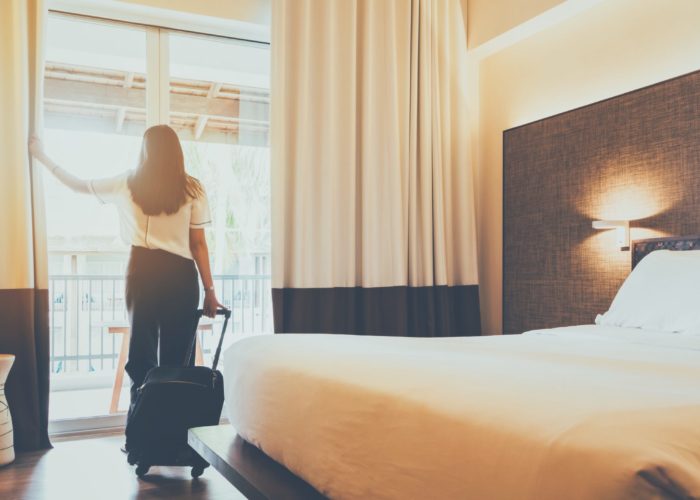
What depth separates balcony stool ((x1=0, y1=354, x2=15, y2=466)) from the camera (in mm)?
3127

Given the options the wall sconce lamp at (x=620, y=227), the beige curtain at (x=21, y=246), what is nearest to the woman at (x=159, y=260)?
the beige curtain at (x=21, y=246)

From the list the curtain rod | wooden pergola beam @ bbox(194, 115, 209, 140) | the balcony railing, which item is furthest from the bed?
the balcony railing

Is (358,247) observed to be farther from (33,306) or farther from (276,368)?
(276,368)

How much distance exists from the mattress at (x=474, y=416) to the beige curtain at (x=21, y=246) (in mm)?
1583

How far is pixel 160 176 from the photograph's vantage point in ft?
10.5

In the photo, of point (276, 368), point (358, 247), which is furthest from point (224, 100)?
point (276, 368)

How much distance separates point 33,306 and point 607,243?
2.95 m

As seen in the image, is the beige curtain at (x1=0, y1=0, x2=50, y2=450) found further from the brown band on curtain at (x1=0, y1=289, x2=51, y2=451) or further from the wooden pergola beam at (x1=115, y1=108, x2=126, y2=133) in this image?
the wooden pergola beam at (x1=115, y1=108, x2=126, y2=133)

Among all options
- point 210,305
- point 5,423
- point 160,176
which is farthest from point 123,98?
point 5,423

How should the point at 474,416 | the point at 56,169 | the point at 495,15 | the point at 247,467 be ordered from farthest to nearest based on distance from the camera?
the point at 495,15 → the point at 56,169 → the point at 247,467 → the point at 474,416

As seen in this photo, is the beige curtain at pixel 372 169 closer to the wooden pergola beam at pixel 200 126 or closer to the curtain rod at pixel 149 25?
the curtain rod at pixel 149 25

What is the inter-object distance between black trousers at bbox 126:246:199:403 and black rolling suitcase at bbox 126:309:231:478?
336 millimetres

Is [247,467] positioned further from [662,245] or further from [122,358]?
[122,358]

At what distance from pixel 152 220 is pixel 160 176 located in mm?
Result: 208
